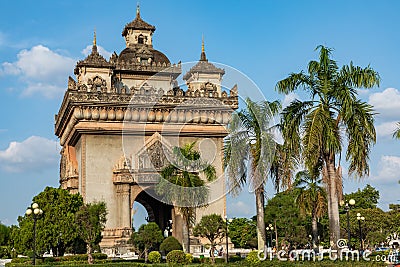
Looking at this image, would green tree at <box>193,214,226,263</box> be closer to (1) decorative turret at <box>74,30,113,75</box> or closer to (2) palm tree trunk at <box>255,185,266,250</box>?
(2) palm tree trunk at <box>255,185,266,250</box>

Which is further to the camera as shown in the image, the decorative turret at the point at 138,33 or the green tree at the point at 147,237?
the decorative turret at the point at 138,33

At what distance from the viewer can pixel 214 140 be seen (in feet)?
120

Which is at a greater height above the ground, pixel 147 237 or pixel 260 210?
pixel 260 210

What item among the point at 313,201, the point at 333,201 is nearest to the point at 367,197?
the point at 313,201

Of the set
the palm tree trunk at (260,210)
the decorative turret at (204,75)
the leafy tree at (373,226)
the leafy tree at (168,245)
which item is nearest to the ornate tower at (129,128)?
the decorative turret at (204,75)

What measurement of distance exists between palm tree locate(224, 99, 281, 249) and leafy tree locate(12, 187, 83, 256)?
924 cm

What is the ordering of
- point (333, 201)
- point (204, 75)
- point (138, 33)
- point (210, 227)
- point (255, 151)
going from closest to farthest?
point (333, 201)
point (255, 151)
point (210, 227)
point (204, 75)
point (138, 33)

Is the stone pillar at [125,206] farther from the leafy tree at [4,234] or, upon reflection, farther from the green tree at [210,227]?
the leafy tree at [4,234]

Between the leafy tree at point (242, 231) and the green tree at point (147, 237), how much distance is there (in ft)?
111

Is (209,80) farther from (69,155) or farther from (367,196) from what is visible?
(367,196)

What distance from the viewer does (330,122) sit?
18281mm

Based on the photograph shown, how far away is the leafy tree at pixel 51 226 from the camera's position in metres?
27.4

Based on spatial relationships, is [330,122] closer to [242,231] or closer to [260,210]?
[260,210]

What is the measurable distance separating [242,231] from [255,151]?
1930 inches
